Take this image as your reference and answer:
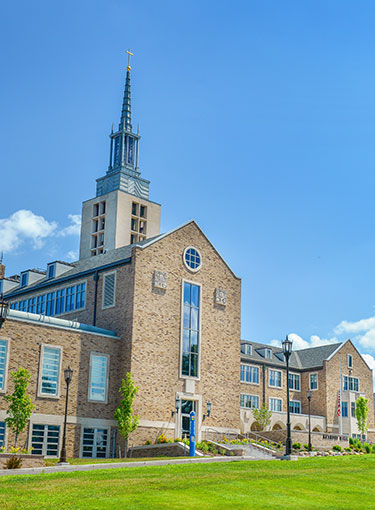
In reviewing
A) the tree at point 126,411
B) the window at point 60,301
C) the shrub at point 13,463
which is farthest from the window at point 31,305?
the shrub at point 13,463

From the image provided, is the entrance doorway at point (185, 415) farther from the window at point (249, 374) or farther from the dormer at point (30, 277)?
the window at point (249, 374)

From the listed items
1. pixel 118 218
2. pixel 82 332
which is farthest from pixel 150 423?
pixel 118 218

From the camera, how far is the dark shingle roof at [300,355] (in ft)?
216

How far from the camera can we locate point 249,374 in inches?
2434

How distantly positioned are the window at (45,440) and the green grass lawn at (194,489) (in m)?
11.6

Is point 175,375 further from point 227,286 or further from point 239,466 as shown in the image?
point 239,466

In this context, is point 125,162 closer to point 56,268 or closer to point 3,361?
point 56,268

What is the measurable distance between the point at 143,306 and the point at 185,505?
79.0 feet

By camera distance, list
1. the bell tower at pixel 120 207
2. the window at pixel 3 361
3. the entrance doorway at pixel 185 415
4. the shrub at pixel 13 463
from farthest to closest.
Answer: the bell tower at pixel 120 207
the entrance doorway at pixel 185 415
the window at pixel 3 361
the shrub at pixel 13 463

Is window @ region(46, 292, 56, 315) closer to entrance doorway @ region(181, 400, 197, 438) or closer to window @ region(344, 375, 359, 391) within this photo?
entrance doorway @ region(181, 400, 197, 438)

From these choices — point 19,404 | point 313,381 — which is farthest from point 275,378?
point 19,404

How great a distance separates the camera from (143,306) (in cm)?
3934

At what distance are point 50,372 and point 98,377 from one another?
129 inches

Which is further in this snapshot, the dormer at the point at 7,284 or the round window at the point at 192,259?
the dormer at the point at 7,284
